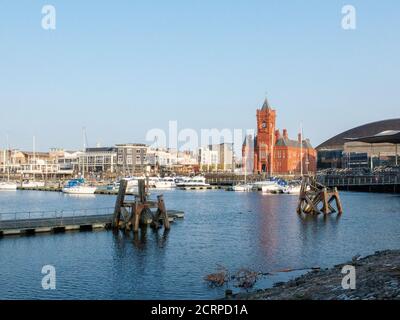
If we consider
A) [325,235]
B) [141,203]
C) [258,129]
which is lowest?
[325,235]

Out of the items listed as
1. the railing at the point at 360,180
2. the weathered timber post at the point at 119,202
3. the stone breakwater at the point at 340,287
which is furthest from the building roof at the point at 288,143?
the stone breakwater at the point at 340,287

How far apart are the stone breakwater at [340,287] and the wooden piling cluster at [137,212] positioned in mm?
19642

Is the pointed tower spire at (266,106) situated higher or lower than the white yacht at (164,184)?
higher

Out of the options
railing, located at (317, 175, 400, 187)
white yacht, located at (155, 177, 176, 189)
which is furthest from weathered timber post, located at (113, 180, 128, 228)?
white yacht, located at (155, 177, 176, 189)

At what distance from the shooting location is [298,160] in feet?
561

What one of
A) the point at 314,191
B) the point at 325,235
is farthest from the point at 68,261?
the point at 314,191

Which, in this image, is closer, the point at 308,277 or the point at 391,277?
the point at 391,277

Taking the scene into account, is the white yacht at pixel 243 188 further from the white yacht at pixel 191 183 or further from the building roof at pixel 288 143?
the building roof at pixel 288 143

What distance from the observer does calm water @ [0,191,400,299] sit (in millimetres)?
23656

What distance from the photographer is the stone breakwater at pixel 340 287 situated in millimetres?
17141

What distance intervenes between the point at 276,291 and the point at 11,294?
433 inches

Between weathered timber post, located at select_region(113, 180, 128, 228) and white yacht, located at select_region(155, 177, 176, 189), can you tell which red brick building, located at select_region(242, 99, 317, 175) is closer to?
white yacht, located at select_region(155, 177, 176, 189)

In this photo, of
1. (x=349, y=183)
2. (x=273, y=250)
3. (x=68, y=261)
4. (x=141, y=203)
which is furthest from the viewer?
(x=349, y=183)
